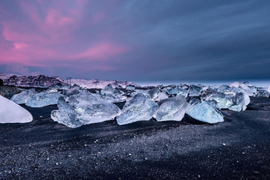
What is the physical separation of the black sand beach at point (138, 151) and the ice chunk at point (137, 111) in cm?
17

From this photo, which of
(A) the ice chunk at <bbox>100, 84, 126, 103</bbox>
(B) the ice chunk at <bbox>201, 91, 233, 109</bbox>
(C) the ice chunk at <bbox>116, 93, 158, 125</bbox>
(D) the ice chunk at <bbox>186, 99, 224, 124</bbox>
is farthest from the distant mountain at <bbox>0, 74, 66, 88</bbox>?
(D) the ice chunk at <bbox>186, 99, 224, 124</bbox>

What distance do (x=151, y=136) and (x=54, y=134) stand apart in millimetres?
1321

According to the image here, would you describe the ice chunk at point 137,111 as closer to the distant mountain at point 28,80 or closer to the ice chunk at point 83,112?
the ice chunk at point 83,112

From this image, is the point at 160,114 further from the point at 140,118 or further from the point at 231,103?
the point at 231,103

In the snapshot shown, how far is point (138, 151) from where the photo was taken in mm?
1537

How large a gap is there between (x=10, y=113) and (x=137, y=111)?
215 cm

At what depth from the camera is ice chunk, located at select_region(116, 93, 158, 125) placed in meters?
2.53

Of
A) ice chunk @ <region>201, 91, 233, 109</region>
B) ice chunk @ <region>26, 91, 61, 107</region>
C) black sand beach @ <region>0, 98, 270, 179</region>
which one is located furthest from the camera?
ice chunk @ <region>26, 91, 61, 107</region>

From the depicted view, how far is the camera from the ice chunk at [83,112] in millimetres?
2438

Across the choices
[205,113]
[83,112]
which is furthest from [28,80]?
[205,113]

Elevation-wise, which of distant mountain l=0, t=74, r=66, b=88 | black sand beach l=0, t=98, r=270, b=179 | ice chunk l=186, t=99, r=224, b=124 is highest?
distant mountain l=0, t=74, r=66, b=88

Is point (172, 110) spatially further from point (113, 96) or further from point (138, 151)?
point (113, 96)

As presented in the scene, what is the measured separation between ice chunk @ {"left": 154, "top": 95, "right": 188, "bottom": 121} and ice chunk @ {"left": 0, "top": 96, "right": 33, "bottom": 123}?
2.33m

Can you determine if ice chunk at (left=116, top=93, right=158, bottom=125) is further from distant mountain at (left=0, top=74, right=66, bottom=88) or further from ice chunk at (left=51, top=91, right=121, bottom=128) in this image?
distant mountain at (left=0, top=74, right=66, bottom=88)
